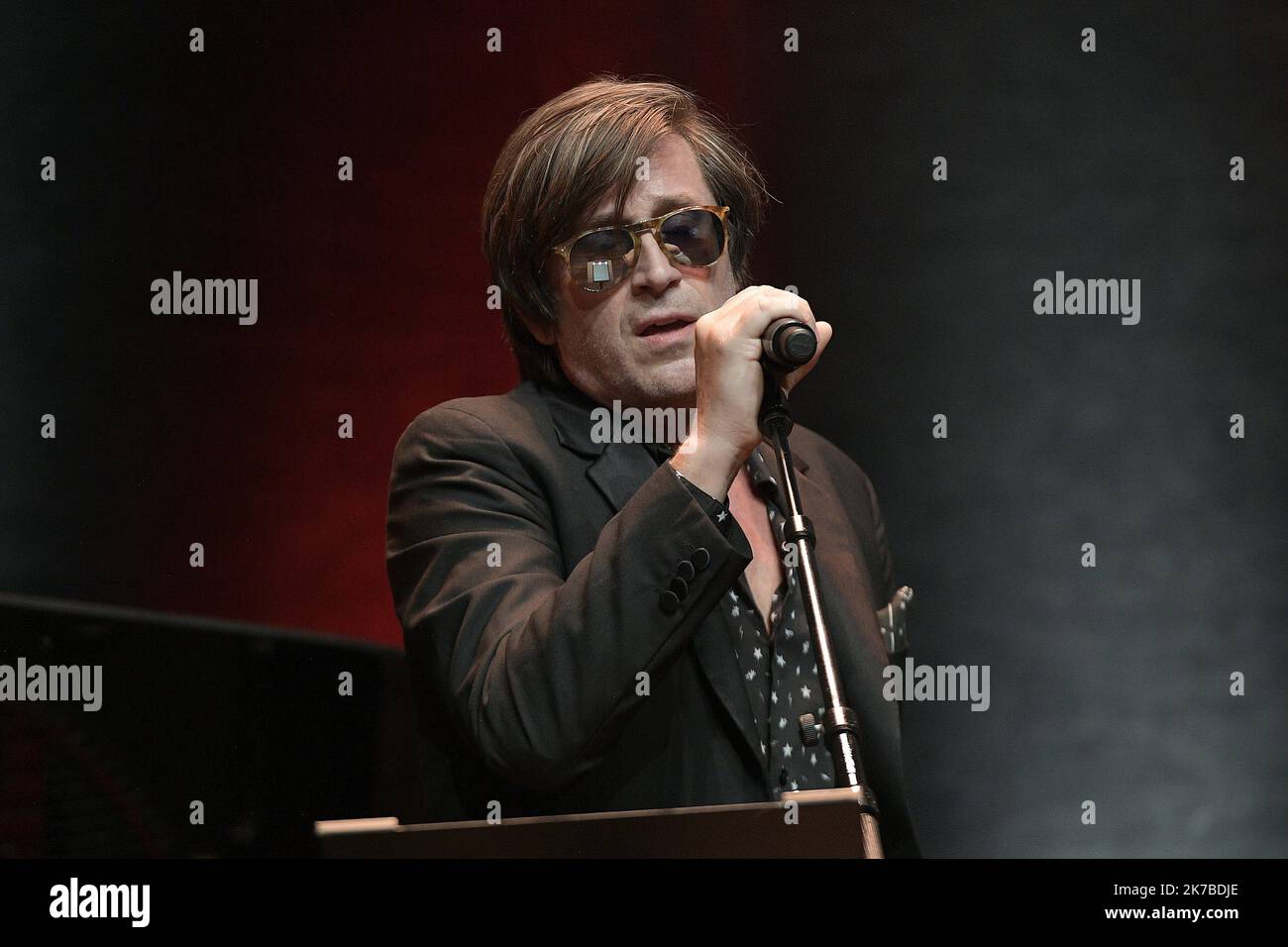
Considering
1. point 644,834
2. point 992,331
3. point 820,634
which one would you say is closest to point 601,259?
point 820,634

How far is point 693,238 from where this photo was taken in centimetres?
181

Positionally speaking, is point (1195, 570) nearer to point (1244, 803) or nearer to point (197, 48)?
point (1244, 803)

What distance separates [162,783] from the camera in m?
2.11

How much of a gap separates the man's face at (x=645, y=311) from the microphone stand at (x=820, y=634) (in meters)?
0.34

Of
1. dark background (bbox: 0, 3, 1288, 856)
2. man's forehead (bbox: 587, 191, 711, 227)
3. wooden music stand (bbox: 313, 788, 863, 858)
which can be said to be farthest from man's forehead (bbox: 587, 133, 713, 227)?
wooden music stand (bbox: 313, 788, 863, 858)

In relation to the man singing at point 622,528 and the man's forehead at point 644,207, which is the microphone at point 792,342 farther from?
the man's forehead at point 644,207

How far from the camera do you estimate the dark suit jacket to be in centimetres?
146

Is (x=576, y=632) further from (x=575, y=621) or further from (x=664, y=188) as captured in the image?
(x=664, y=188)

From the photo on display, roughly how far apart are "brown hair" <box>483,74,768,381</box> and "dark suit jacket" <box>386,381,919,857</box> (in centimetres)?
12

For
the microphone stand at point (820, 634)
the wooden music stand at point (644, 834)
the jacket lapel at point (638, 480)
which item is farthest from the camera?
the jacket lapel at point (638, 480)

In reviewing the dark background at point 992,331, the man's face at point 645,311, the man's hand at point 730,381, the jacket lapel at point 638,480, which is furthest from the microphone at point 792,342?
the dark background at point 992,331

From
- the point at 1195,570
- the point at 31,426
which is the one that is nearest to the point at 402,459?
the point at 31,426

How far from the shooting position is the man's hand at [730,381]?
56.3 inches

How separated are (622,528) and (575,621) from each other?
110mm
